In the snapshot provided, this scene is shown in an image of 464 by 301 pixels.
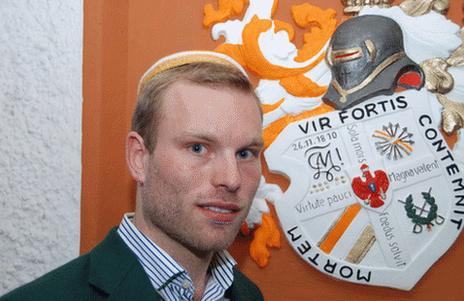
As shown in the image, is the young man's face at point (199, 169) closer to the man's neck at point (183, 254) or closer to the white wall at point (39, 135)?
the man's neck at point (183, 254)

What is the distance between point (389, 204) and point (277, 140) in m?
0.34

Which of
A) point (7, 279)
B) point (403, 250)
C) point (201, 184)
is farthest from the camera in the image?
point (403, 250)

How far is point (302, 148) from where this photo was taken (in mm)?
1453

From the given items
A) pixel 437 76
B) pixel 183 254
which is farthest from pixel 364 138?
pixel 183 254

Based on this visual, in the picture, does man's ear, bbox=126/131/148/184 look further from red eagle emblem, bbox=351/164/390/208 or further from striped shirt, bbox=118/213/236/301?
red eagle emblem, bbox=351/164/390/208

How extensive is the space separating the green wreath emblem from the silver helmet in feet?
0.95

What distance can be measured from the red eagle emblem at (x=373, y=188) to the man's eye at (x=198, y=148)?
0.67 m

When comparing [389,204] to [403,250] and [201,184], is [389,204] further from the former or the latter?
[201,184]

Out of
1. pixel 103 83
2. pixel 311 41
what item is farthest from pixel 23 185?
pixel 311 41

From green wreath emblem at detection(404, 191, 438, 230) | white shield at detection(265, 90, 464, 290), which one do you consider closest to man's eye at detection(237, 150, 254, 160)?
white shield at detection(265, 90, 464, 290)

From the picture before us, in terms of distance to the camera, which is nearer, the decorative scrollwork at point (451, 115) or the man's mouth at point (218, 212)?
the man's mouth at point (218, 212)

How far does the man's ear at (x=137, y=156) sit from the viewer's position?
36.6 inches

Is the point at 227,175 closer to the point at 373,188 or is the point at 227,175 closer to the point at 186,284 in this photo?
the point at 186,284

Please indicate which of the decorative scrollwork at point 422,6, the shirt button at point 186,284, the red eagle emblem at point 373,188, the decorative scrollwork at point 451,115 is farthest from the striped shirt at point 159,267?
the decorative scrollwork at point 422,6
